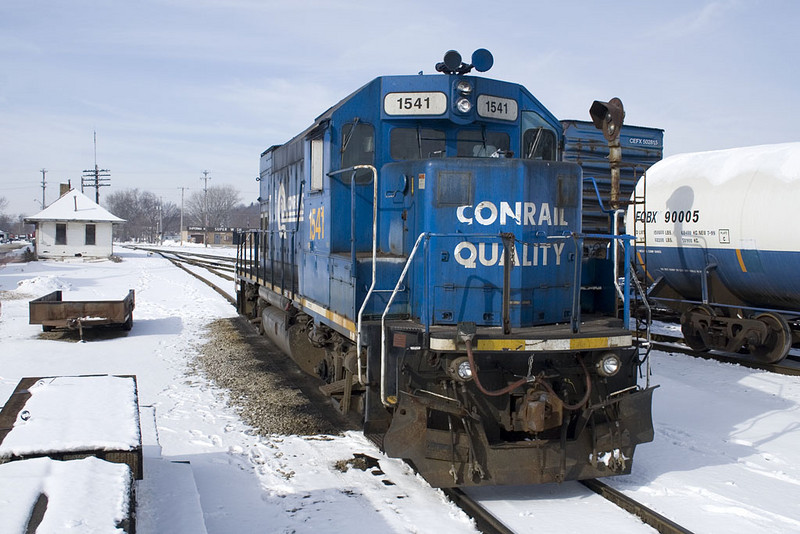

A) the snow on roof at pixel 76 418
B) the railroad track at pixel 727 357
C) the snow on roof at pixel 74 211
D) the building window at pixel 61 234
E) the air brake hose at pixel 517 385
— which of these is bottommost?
the railroad track at pixel 727 357

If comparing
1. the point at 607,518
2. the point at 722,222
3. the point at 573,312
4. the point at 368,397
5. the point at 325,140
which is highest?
the point at 325,140

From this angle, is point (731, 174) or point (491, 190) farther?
point (731, 174)

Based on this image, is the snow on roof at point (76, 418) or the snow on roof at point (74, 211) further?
the snow on roof at point (74, 211)

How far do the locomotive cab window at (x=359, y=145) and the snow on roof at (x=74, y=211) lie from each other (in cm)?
3810

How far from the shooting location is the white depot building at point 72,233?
4025cm

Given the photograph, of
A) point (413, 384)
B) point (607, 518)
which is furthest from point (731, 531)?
point (413, 384)

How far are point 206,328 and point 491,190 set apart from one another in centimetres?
1066

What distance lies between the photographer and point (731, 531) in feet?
15.1

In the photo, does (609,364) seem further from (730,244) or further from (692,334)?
(692,334)

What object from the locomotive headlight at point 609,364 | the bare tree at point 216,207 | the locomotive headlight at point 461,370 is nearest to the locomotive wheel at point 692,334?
the locomotive headlight at point 609,364

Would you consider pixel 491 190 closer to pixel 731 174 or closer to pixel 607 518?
pixel 607 518

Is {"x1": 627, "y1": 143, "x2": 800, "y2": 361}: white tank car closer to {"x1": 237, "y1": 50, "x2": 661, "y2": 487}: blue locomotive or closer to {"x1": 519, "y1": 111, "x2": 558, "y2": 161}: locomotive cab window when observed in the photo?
{"x1": 519, "y1": 111, "x2": 558, "y2": 161}: locomotive cab window

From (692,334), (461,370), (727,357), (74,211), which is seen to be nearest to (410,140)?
(461,370)

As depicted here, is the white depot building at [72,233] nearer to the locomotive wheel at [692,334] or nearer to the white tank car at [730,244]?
the white tank car at [730,244]
